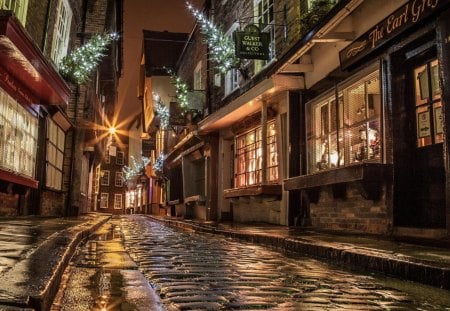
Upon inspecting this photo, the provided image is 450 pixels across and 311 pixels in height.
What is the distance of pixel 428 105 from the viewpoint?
7.23m

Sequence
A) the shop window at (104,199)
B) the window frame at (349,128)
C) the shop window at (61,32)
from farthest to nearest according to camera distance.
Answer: the shop window at (104,199) < the shop window at (61,32) < the window frame at (349,128)

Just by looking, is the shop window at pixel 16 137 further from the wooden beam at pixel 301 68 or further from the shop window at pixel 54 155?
the wooden beam at pixel 301 68

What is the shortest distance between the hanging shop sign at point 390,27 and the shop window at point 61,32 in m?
9.51

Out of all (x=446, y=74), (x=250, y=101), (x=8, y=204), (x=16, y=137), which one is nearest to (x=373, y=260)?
(x=446, y=74)

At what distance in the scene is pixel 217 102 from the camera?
1909 centimetres

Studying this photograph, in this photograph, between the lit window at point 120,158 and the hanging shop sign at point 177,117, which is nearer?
the hanging shop sign at point 177,117

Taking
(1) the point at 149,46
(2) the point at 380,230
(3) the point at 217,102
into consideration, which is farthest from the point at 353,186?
(1) the point at 149,46

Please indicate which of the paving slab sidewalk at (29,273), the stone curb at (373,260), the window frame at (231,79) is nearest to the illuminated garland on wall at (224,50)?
the window frame at (231,79)

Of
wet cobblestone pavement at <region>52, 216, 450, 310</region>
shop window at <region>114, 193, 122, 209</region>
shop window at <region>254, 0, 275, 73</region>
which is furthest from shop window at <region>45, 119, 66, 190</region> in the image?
shop window at <region>114, 193, 122, 209</region>

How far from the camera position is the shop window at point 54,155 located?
14766 millimetres

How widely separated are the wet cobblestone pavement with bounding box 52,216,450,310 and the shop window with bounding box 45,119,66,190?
→ 10.4m

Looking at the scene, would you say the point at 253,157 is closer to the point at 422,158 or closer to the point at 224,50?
the point at 224,50

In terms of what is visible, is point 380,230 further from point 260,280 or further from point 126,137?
point 126,137

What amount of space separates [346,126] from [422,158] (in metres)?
2.27
